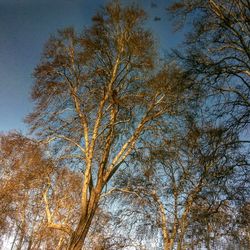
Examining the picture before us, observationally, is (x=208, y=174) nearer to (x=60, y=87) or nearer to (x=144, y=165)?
(x=144, y=165)

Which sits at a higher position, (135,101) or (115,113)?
(135,101)

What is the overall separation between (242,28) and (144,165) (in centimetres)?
482

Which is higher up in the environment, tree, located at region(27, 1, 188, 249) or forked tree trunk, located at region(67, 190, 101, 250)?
tree, located at region(27, 1, 188, 249)

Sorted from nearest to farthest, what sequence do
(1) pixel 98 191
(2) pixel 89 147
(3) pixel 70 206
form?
1. (1) pixel 98 191
2. (2) pixel 89 147
3. (3) pixel 70 206

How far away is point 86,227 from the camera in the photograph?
6492 millimetres

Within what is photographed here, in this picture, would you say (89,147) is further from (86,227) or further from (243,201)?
(243,201)

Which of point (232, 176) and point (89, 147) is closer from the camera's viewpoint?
point (232, 176)

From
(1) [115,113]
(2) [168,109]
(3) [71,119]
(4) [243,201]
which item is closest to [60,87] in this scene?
(3) [71,119]

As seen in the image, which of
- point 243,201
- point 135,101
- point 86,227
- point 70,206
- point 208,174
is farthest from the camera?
point 70,206

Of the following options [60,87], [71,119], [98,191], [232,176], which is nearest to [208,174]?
[232,176]

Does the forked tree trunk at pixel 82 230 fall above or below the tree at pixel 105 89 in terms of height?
below

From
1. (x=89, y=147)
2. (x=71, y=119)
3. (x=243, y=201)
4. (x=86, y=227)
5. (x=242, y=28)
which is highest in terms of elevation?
(x=242, y=28)

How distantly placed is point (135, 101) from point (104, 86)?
112 cm

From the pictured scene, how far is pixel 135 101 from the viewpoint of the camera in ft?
28.9
